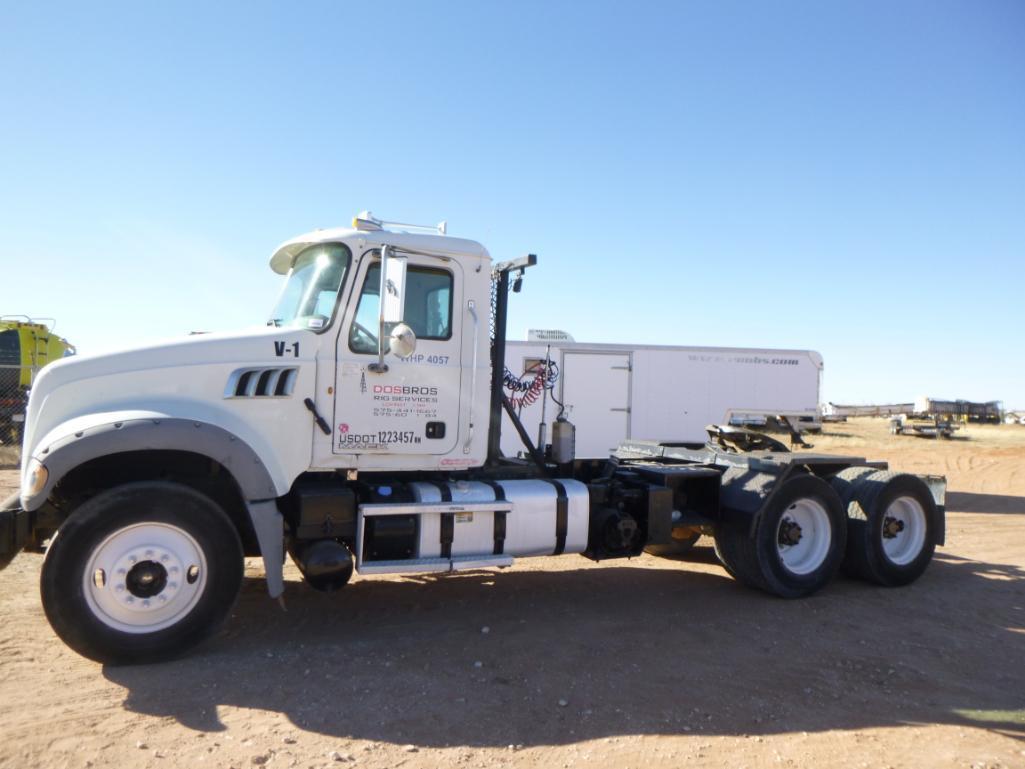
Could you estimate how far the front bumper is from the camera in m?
4.61

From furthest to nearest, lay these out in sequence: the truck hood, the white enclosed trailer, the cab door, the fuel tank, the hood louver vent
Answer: the white enclosed trailer < the fuel tank < the cab door < the hood louver vent < the truck hood

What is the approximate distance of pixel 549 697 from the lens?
442 cm

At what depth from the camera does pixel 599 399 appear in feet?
51.2

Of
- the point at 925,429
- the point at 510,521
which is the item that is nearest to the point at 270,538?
the point at 510,521

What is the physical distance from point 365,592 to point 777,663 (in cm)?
360

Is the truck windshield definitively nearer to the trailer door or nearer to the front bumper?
the front bumper

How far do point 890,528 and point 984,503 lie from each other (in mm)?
8748

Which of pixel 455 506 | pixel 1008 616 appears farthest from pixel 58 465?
pixel 1008 616

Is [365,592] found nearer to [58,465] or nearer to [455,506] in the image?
[455,506]

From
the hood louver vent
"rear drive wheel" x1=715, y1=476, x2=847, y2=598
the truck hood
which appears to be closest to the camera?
the truck hood

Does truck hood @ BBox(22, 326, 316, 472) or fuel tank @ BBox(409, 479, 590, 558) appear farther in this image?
fuel tank @ BBox(409, 479, 590, 558)

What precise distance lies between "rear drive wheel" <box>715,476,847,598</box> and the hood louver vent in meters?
4.33

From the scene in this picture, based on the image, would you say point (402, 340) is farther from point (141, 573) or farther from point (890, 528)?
point (890, 528)

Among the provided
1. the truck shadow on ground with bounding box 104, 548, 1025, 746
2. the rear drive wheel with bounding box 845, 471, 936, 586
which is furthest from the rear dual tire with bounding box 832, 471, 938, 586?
Answer: the truck shadow on ground with bounding box 104, 548, 1025, 746
